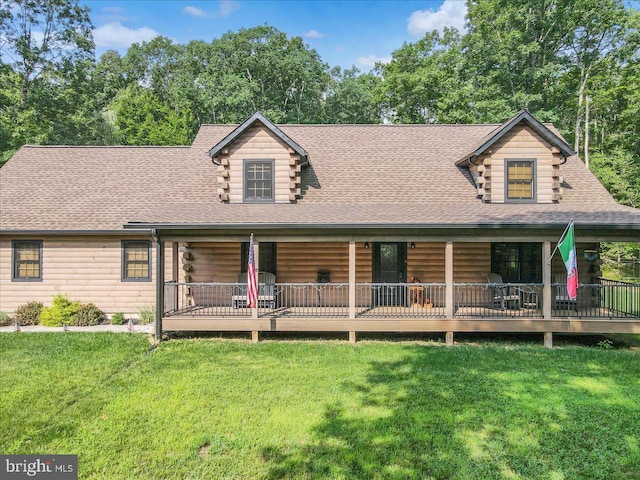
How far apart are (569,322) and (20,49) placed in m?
32.7

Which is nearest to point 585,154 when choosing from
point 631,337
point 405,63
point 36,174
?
point 405,63

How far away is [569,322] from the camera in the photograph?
387 inches

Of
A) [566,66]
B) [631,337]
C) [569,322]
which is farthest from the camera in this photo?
[566,66]

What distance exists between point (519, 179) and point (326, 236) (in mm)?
6829

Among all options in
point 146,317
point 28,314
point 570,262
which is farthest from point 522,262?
point 28,314

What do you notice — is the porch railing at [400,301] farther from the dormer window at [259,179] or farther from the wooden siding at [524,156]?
the dormer window at [259,179]

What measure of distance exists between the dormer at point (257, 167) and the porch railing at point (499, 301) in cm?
612

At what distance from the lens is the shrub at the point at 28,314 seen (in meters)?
11.9

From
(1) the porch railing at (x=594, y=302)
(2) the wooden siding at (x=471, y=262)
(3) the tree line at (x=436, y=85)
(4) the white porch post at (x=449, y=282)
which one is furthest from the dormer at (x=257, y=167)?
(3) the tree line at (x=436, y=85)

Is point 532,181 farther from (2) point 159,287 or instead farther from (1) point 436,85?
(1) point 436,85

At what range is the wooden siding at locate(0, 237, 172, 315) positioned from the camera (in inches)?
490

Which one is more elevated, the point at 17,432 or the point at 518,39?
the point at 518,39

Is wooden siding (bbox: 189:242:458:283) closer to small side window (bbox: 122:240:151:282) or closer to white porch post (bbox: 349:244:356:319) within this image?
small side window (bbox: 122:240:151:282)

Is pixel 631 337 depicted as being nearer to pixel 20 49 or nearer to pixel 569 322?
pixel 569 322
